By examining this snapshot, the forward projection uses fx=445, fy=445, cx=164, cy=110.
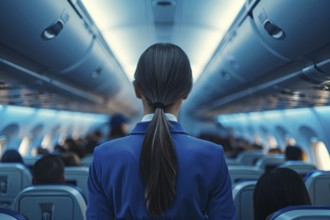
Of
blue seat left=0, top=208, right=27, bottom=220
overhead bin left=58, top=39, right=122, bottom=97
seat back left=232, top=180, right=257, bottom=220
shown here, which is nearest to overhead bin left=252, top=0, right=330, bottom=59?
seat back left=232, top=180, right=257, bottom=220

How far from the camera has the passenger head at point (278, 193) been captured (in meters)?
2.86

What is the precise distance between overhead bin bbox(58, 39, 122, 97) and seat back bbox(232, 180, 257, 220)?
9.30 feet

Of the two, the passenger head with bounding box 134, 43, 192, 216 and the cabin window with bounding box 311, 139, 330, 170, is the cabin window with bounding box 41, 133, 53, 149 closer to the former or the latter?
the cabin window with bounding box 311, 139, 330, 170

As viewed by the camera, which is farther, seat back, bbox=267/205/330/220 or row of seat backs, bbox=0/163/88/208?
row of seat backs, bbox=0/163/88/208

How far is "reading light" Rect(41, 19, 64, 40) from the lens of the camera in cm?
393

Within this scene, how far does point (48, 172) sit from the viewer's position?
4.10m

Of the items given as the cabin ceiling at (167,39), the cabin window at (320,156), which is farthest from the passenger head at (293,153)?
the cabin window at (320,156)

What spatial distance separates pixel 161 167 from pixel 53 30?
110 inches

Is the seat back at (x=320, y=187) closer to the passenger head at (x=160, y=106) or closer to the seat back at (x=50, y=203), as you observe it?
the seat back at (x=50, y=203)

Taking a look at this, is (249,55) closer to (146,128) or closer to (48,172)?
(48,172)

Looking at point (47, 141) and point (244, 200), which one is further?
point (47, 141)

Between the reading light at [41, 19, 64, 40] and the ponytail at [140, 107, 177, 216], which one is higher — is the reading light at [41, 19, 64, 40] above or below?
above

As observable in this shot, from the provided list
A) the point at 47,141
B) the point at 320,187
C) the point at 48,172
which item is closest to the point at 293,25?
the point at 320,187

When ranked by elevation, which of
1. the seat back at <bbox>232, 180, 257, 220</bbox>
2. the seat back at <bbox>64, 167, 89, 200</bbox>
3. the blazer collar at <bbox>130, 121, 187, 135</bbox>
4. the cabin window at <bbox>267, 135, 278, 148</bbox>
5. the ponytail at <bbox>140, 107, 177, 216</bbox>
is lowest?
the seat back at <bbox>232, 180, 257, 220</bbox>
